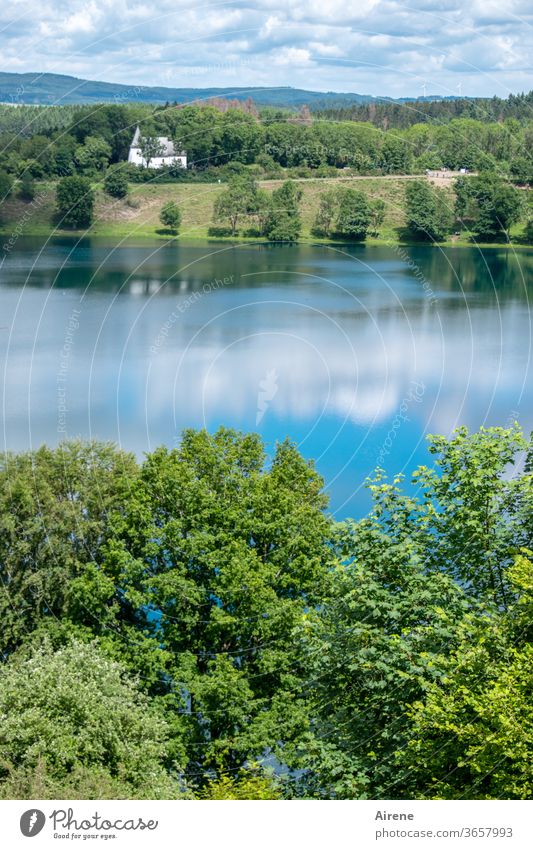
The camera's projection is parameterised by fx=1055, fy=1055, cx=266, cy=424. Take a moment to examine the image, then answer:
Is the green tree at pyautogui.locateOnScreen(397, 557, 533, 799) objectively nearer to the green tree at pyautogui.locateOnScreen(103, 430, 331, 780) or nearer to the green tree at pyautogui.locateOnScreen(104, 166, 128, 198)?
the green tree at pyautogui.locateOnScreen(103, 430, 331, 780)

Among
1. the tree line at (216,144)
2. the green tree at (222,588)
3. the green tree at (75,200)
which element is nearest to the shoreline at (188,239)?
the green tree at (75,200)

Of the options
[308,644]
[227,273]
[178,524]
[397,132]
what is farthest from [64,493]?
[397,132]

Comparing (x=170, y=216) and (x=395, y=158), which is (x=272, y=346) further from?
(x=395, y=158)

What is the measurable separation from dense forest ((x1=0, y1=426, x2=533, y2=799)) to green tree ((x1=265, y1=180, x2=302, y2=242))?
5036cm

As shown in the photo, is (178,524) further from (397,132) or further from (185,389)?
(397,132)

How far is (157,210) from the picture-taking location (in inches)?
2965

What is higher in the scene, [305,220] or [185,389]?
[305,220]

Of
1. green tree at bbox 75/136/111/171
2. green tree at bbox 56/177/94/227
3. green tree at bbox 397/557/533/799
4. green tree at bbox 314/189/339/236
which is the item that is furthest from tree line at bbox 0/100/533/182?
green tree at bbox 397/557/533/799

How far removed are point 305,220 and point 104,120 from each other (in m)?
16.4

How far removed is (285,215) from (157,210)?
9.25 m

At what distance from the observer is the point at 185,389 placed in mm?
45594

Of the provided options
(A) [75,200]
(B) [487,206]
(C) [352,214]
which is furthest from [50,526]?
(B) [487,206]

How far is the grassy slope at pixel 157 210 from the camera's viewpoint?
245 feet

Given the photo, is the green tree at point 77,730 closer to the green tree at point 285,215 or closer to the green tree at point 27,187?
the green tree at point 285,215
